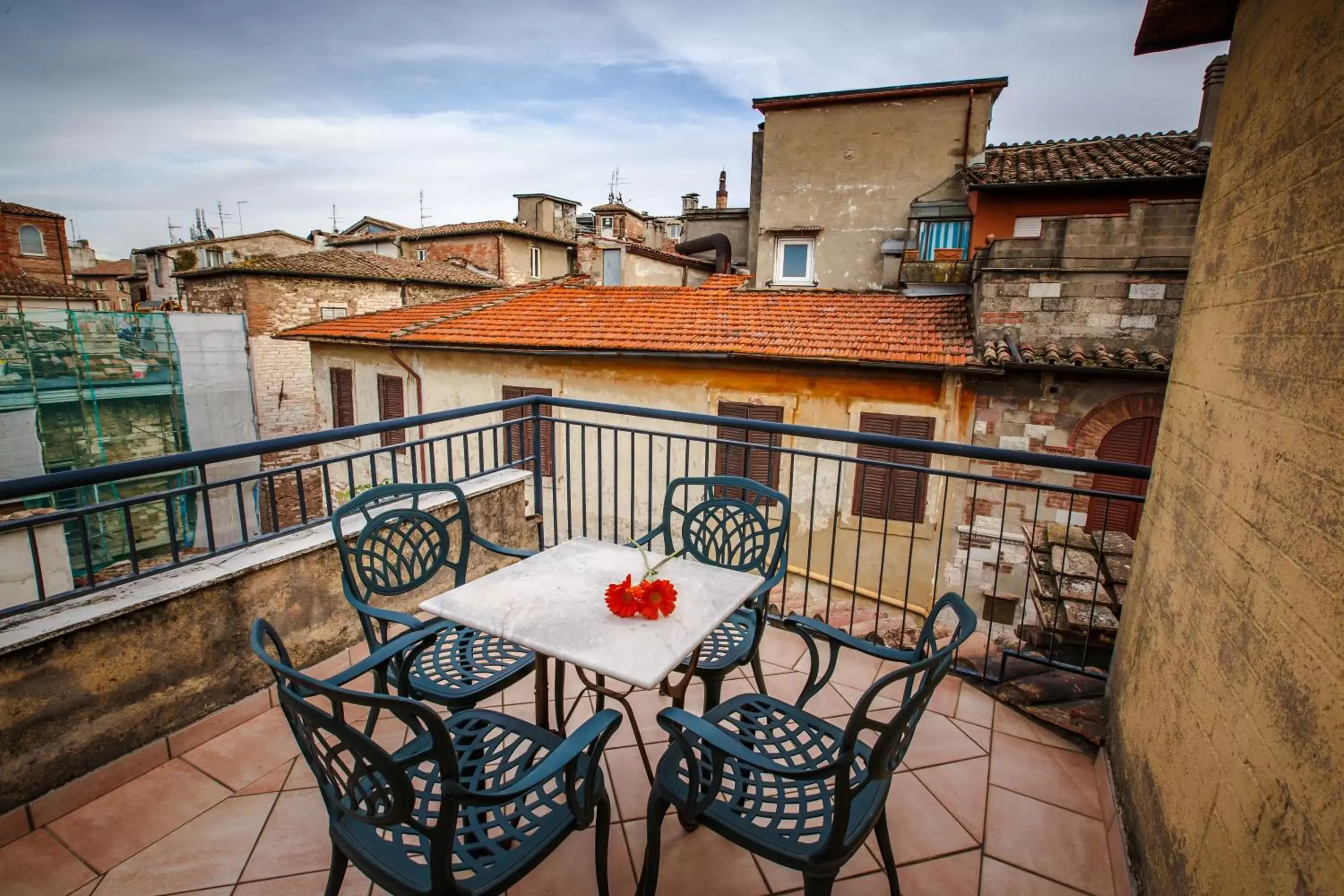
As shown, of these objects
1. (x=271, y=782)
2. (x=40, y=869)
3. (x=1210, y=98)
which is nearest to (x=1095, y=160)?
(x=1210, y=98)

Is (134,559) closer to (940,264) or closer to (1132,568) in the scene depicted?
(1132,568)

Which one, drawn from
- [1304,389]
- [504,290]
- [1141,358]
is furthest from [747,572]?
[504,290]

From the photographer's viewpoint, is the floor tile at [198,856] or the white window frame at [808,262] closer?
the floor tile at [198,856]

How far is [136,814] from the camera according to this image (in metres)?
2.06

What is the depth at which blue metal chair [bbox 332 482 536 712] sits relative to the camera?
2059mm

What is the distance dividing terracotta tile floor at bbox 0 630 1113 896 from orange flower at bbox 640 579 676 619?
79 cm

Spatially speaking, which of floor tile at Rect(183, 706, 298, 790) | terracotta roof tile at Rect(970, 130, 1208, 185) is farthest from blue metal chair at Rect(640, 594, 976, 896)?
terracotta roof tile at Rect(970, 130, 1208, 185)

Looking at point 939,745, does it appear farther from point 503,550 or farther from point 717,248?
point 717,248

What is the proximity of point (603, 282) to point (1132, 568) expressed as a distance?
→ 13.6 metres

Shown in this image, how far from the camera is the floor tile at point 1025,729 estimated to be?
2.51 meters

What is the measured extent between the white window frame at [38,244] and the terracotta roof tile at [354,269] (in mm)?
13517

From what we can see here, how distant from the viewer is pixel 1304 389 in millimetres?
1298

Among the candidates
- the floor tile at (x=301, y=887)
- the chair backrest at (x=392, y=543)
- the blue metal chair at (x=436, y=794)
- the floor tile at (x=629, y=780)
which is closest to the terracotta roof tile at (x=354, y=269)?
the chair backrest at (x=392, y=543)

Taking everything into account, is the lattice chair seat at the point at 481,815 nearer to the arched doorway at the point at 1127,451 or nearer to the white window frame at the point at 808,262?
the arched doorway at the point at 1127,451
